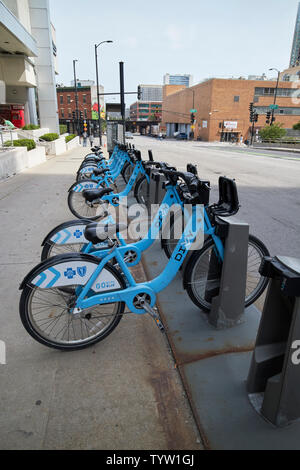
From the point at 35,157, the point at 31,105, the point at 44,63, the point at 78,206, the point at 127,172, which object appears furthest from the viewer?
the point at 44,63

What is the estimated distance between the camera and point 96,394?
2.20 m

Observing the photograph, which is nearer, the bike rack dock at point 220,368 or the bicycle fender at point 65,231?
the bike rack dock at point 220,368

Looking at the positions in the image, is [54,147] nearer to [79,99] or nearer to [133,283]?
[133,283]

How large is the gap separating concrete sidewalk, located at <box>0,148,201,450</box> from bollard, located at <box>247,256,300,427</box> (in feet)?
1.61

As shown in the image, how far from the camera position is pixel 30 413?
2049mm

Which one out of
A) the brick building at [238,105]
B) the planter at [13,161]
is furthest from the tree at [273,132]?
the planter at [13,161]

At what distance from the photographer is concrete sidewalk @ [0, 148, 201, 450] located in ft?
6.18

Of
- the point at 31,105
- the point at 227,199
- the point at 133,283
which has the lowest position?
the point at 133,283

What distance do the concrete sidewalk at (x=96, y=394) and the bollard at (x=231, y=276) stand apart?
578mm

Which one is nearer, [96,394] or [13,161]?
[96,394]

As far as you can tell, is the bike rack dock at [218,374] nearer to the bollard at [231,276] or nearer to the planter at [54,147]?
the bollard at [231,276]

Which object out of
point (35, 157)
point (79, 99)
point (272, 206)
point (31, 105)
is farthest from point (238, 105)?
point (272, 206)

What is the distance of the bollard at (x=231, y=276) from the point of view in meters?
2.64

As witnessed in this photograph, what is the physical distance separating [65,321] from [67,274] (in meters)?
0.77
